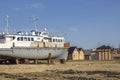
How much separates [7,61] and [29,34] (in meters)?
6.17

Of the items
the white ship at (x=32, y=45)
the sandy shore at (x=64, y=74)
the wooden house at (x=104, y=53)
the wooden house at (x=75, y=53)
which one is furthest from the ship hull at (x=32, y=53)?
the wooden house at (x=75, y=53)

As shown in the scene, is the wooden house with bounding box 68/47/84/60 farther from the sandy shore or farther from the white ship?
the sandy shore

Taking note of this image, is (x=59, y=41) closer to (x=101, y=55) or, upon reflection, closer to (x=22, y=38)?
(x=22, y=38)

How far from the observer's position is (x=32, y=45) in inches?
2036

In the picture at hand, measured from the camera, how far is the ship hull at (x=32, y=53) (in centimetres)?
4941

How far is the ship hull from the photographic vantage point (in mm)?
49412

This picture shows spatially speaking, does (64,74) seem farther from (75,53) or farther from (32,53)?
(75,53)

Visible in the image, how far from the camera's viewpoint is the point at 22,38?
5084cm

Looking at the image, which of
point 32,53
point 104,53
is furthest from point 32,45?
point 104,53

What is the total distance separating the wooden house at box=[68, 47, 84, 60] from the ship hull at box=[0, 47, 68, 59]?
43859 millimetres

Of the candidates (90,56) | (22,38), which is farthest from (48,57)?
(90,56)

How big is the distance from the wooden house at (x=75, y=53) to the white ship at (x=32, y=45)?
143 feet

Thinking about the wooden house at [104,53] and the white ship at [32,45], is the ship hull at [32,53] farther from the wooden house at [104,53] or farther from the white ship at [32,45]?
the wooden house at [104,53]

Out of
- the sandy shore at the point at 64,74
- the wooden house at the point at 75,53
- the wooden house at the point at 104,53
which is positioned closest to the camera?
the sandy shore at the point at 64,74
